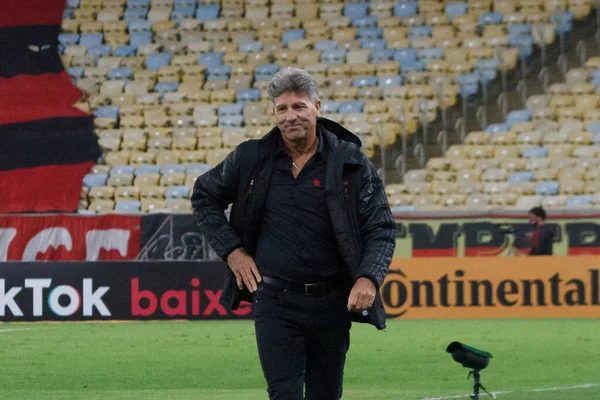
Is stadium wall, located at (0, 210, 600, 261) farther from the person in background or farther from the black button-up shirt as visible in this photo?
the black button-up shirt

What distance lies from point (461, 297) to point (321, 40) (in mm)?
11284

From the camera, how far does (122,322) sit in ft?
58.6

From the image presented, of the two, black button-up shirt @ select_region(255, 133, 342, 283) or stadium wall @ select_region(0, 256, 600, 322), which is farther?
stadium wall @ select_region(0, 256, 600, 322)

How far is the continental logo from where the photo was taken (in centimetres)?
1848

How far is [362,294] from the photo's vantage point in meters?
5.45

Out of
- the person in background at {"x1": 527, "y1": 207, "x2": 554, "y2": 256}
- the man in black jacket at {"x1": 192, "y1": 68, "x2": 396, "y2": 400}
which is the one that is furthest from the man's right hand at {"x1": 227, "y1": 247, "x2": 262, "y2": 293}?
the person in background at {"x1": 527, "y1": 207, "x2": 554, "y2": 256}

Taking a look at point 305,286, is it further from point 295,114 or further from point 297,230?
point 295,114

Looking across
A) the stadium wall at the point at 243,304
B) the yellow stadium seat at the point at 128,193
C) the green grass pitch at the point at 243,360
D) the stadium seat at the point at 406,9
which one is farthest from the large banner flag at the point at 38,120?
the green grass pitch at the point at 243,360

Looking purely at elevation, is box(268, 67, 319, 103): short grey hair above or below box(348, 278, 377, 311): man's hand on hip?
above

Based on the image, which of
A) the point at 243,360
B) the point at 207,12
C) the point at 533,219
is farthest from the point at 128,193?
the point at 243,360

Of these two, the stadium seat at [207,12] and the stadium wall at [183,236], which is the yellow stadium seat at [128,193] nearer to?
the stadium wall at [183,236]

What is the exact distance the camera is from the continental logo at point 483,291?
60.6ft

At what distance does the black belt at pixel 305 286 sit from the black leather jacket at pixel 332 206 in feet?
0.37

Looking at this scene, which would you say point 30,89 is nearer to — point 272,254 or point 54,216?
point 54,216
